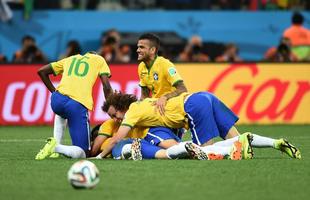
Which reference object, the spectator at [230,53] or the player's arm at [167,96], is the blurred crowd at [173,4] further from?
the player's arm at [167,96]

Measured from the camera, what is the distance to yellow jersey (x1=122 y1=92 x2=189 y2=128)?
42.3ft

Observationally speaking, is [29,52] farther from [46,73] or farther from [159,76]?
[159,76]

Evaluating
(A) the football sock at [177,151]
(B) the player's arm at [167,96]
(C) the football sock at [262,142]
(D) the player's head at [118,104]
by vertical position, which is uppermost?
(B) the player's arm at [167,96]

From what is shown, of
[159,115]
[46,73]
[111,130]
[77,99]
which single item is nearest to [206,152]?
[159,115]

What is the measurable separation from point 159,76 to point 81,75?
1.04 m

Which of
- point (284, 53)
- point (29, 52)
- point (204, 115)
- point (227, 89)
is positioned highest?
point (204, 115)

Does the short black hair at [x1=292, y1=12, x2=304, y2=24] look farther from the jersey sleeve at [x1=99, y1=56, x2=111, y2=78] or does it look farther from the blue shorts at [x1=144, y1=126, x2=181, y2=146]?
the blue shorts at [x1=144, y1=126, x2=181, y2=146]

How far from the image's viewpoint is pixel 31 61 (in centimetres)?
2134

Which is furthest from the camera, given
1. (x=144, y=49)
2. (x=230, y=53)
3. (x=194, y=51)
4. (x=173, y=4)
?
(x=173, y=4)

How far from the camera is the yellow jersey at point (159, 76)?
13.7m

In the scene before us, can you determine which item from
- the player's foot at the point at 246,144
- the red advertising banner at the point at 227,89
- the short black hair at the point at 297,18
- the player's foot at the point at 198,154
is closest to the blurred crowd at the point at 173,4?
the short black hair at the point at 297,18

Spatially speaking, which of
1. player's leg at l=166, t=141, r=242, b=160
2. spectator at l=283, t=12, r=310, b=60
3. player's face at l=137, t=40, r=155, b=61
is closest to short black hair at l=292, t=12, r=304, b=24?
spectator at l=283, t=12, r=310, b=60

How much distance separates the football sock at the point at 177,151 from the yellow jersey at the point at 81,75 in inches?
61.6

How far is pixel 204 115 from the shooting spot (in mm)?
13008
